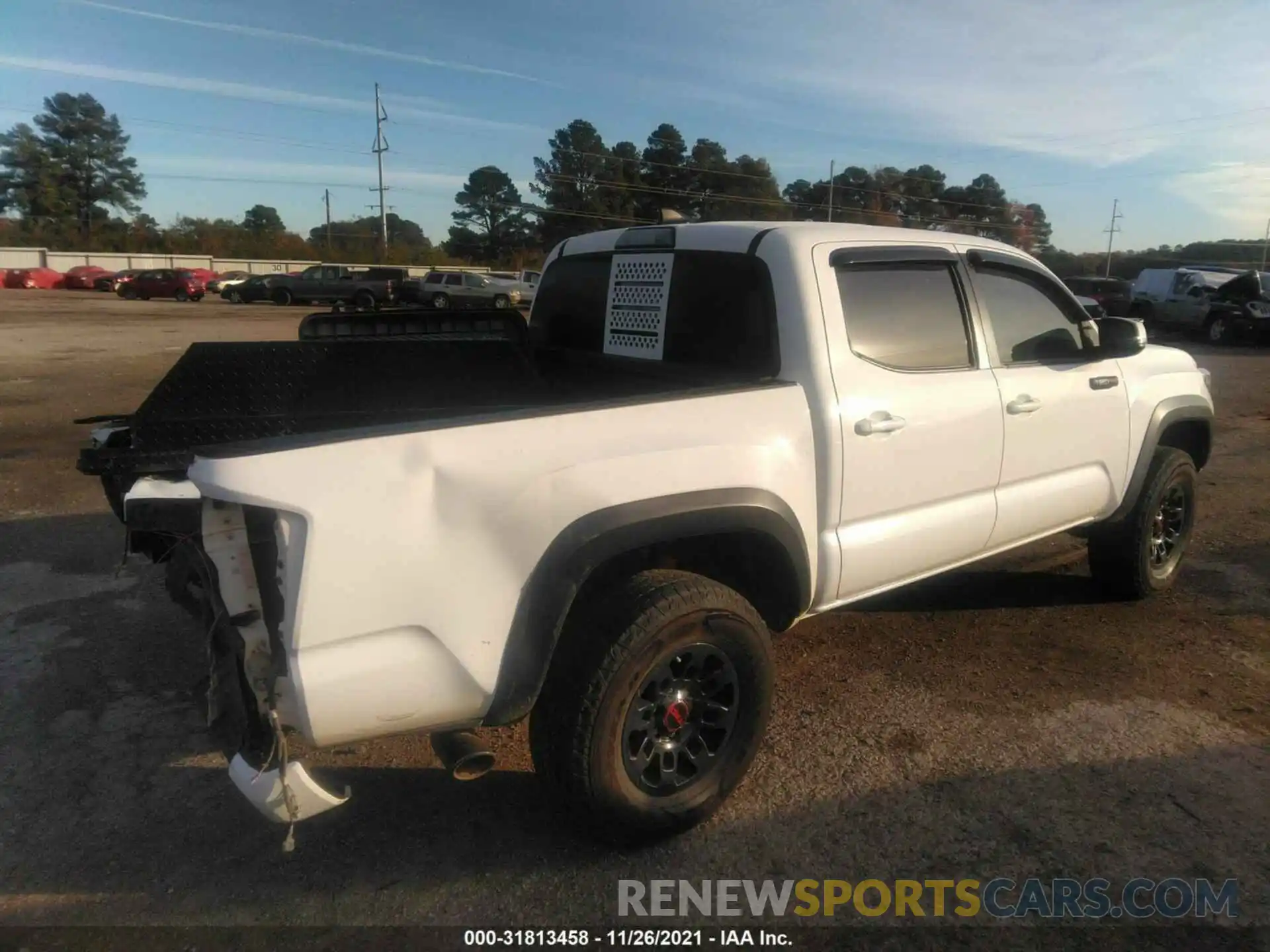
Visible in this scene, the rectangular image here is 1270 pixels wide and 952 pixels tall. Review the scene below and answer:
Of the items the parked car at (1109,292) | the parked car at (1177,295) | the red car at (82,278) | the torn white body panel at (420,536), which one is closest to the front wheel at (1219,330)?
the parked car at (1177,295)

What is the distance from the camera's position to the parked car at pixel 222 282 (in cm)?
4303

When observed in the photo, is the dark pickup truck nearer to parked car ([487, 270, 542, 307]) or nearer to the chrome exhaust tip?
parked car ([487, 270, 542, 307])

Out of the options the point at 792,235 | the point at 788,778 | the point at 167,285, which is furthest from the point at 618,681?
the point at 167,285

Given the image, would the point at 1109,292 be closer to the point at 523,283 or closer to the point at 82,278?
the point at 523,283

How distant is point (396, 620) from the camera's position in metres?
2.32

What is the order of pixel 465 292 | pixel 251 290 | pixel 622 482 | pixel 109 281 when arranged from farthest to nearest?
pixel 109 281
pixel 251 290
pixel 465 292
pixel 622 482

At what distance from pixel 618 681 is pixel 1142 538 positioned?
11.4 feet

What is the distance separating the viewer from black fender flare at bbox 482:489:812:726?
2.53 m

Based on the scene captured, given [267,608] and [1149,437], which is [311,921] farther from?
[1149,437]

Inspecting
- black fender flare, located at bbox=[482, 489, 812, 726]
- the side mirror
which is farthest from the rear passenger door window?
black fender flare, located at bbox=[482, 489, 812, 726]

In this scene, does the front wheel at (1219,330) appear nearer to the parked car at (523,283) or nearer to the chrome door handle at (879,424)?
the parked car at (523,283)

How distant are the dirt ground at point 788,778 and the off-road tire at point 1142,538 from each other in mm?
141

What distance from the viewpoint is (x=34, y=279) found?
5262 cm

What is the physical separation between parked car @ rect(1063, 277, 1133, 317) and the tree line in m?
15.9
